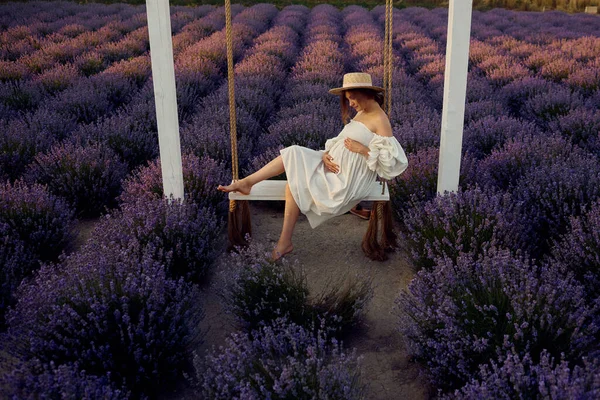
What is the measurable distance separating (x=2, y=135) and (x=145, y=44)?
21.1 ft

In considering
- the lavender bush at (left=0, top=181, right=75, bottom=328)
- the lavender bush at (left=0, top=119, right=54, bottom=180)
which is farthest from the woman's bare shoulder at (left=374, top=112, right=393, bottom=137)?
the lavender bush at (left=0, top=119, right=54, bottom=180)

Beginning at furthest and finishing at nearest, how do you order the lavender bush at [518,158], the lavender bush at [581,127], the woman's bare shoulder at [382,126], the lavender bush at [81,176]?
the lavender bush at [581,127] → the lavender bush at [81,176] → the lavender bush at [518,158] → the woman's bare shoulder at [382,126]

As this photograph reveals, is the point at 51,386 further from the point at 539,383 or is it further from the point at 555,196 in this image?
the point at 555,196

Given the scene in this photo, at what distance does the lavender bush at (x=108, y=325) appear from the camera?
7.82 ft

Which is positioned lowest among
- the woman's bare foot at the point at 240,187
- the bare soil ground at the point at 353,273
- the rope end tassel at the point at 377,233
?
the bare soil ground at the point at 353,273

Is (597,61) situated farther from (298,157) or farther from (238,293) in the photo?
(238,293)

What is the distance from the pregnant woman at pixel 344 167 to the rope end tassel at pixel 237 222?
0.58 ft

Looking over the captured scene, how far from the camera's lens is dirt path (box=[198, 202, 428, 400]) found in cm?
263

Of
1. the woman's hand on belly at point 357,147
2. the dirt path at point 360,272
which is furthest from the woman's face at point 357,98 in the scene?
the dirt path at point 360,272

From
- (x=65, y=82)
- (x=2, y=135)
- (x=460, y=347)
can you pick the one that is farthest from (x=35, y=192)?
(x=65, y=82)

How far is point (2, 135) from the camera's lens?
5.07 metres

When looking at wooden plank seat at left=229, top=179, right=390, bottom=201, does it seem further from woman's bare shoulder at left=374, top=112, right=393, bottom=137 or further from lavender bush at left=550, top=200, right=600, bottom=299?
lavender bush at left=550, top=200, right=600, bottom=299

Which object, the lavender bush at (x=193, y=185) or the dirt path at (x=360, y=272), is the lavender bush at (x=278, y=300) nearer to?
the dirt path at (x=360, y=272)

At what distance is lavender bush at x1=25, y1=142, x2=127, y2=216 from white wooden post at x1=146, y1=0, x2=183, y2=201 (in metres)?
0.89
